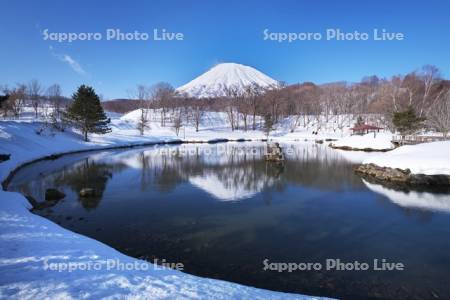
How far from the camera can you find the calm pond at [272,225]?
7.09m

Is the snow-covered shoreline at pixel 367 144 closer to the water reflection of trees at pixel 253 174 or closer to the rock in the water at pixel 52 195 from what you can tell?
Result: the water reflection of trees at pixel 253 174

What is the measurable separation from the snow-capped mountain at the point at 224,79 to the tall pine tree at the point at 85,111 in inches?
3619

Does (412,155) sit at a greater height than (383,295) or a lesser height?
greater

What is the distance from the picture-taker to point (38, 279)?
5250mm

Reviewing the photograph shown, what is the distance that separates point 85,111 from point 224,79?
397 ft

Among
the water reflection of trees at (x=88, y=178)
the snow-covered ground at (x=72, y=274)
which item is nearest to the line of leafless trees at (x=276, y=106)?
the water reflection of trees at (x=88, y=178)

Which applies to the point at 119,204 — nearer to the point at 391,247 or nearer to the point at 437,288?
the point at 391,247

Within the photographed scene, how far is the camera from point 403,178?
18688 millimetres

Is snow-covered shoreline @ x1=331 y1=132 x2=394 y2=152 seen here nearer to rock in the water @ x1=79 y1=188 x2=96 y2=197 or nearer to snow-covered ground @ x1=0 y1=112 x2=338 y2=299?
rock in the water @ x1=79 y1=188 x2=96 y2=197

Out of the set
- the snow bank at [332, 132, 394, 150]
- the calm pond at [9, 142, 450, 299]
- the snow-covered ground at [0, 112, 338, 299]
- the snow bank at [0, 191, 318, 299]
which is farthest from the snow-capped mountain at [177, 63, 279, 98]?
the snow bank at [0, 191, 318, 299]

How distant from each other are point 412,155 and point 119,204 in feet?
63.1

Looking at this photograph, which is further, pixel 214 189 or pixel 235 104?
pixel 235 104

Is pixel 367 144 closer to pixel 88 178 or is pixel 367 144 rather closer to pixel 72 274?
pixel 88 178

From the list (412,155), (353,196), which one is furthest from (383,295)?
(412,155)
